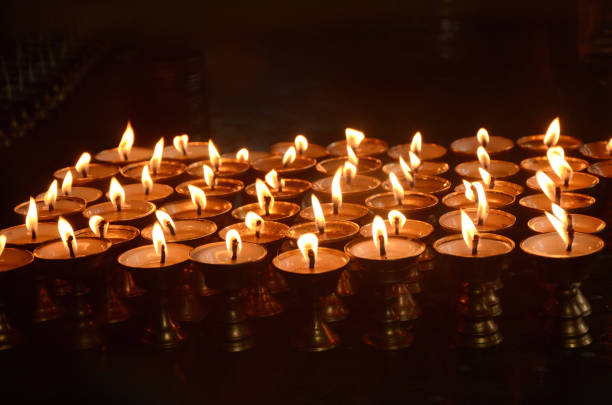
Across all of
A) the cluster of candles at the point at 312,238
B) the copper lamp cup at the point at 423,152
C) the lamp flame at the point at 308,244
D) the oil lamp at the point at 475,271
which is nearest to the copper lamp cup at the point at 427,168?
the cluster of candles at the point at 312,238

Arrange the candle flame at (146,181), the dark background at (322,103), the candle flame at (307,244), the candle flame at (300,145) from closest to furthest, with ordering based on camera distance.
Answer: the dark background at (322,103)
the candle flame at (307,244)
the candle flame at (146,181)
the candle flame at (300,145)

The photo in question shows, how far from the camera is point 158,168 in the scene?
10.3ft

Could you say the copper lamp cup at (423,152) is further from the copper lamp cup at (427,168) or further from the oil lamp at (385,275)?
the oil lamp at (385,275)

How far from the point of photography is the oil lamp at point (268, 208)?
2662 millimetres

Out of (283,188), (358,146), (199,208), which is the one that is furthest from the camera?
(358,146)

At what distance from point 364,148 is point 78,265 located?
136 cm

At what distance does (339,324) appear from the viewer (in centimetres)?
248

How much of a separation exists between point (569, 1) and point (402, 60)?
1.85 m

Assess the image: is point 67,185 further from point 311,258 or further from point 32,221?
point 311,258

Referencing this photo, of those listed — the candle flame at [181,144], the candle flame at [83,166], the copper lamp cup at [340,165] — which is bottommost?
the copper lamp cup at [340,165]

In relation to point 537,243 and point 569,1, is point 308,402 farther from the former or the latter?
point 569,1

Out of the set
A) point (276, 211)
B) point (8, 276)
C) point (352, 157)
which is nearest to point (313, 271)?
point (276, 211)

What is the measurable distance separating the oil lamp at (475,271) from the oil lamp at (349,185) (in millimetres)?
457

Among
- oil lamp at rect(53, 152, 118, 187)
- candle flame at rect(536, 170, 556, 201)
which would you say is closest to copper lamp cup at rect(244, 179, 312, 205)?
oil lamp at rect(53, 152, 118, 187)
